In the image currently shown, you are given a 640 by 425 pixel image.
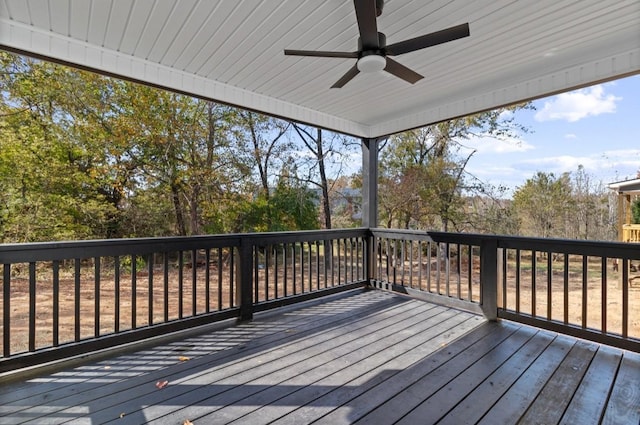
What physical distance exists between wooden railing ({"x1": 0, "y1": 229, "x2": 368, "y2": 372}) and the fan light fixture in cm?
207

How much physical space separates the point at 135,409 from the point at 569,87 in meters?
4.54

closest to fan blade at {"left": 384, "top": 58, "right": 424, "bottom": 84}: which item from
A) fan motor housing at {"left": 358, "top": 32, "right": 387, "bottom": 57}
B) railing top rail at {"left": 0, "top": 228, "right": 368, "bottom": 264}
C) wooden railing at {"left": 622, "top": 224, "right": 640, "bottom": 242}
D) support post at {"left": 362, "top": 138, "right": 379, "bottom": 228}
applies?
fan motor housing at {"left": 358, "top": 32, "right": 387, "bottom": 57}

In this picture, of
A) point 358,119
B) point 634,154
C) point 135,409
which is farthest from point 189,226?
point 634,154

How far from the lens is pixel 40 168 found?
20.5ft

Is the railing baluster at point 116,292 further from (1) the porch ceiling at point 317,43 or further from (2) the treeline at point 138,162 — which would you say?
(2) the treeline at point 138,162

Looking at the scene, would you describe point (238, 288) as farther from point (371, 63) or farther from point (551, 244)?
point (551, 244)

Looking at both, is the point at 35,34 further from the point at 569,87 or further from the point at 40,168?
the point at 40,168

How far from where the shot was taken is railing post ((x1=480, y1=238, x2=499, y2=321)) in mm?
3334

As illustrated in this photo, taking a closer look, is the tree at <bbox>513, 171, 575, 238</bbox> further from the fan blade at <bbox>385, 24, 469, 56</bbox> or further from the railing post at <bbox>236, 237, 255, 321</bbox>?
the railing post at <bbox>236, 237, 255, 321</bbox>

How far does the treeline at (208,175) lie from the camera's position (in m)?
6.23

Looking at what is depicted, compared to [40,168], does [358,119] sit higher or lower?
higher

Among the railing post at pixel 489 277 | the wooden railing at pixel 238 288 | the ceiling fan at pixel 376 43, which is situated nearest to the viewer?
the ceiling fan at pixel 376 43

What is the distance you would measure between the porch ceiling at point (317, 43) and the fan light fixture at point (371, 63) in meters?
0.36

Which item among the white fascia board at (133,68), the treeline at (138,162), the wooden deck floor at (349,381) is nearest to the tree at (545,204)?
the treeline at (138,162)
